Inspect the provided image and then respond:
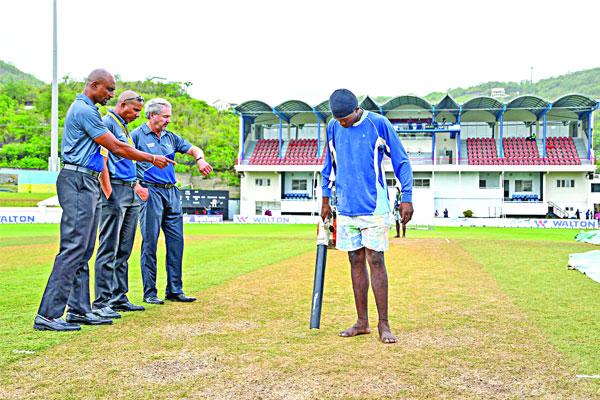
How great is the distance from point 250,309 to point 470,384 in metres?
3.19

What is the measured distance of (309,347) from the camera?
4461 millimetres

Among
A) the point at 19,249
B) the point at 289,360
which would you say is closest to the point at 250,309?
the point at 289,360

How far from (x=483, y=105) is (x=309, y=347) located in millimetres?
53277

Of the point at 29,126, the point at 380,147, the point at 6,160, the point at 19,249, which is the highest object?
the point at 29,126

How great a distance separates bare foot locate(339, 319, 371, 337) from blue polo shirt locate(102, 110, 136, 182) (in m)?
3.02

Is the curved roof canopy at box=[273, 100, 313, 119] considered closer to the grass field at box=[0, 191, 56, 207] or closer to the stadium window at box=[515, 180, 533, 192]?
the stadium window at box=[515, 180, 533, 192]

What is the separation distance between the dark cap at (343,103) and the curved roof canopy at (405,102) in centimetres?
5104

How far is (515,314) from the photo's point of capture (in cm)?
601

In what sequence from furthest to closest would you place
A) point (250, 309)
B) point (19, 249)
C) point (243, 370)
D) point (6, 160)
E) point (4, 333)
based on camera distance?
point (6, 160), point (19, 249), point (250, 309), point (4, 333), point (243, 370)

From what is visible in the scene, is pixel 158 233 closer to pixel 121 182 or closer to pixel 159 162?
pixel 121 182

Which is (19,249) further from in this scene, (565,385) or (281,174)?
(281,174)

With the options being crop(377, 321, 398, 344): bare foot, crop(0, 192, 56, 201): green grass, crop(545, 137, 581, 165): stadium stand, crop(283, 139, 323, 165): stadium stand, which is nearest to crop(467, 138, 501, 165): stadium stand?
crop(545, 137, 581, 165): stadium stand

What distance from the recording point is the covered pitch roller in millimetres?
5148

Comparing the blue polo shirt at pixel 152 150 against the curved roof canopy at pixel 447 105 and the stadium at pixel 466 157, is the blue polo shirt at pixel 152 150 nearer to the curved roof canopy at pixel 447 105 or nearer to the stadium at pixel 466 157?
the stadium at pixel 466 157
